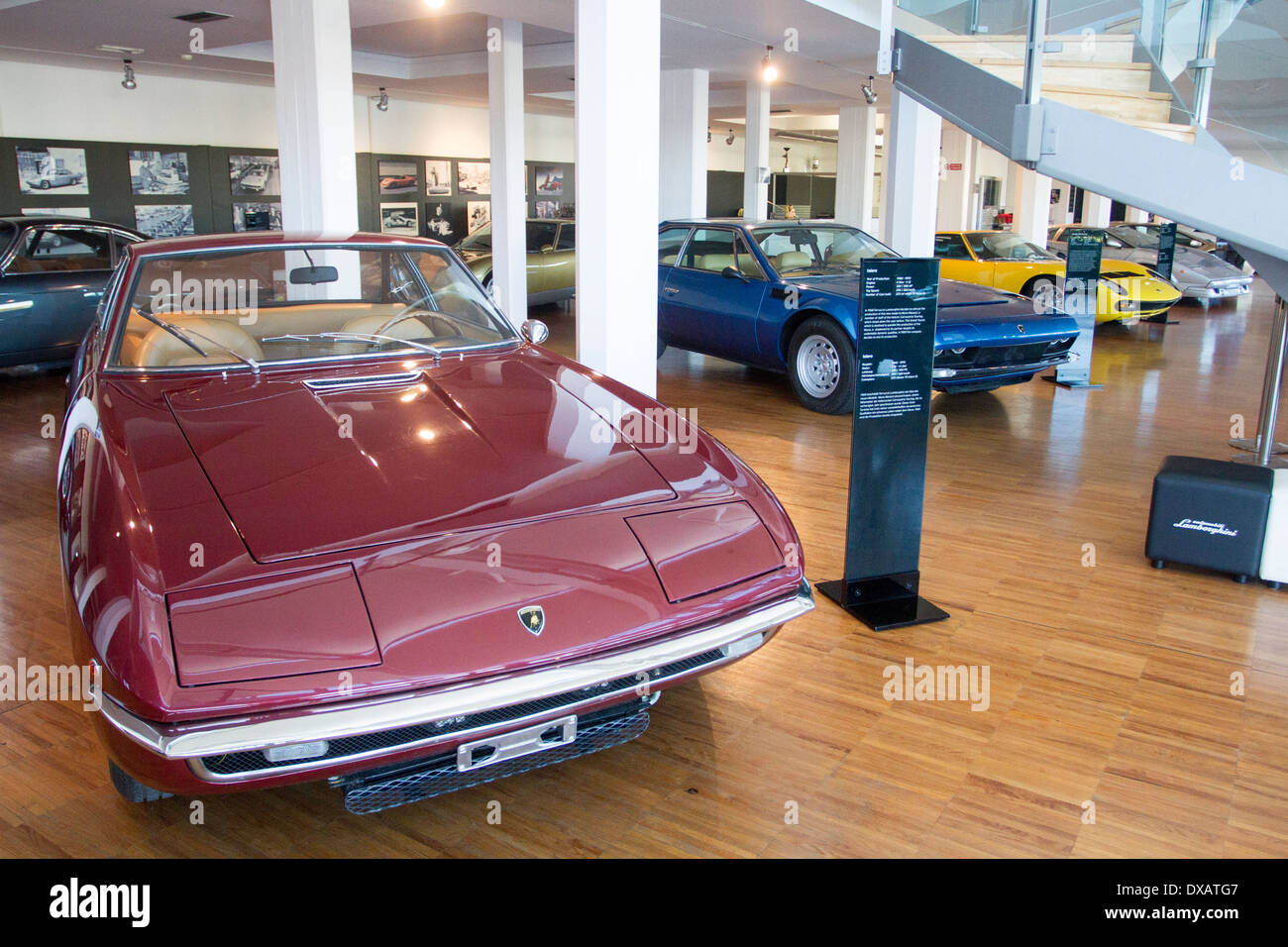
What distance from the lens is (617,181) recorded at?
472 cm

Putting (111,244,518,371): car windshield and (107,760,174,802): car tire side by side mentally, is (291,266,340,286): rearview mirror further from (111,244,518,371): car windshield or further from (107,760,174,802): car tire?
(107,760,174,802): car tire

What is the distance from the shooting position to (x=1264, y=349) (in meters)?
10.2

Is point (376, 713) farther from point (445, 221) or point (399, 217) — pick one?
point (445, 221)

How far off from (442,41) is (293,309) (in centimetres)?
955

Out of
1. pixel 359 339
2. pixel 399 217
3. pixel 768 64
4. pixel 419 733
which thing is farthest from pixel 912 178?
pixel 399 217

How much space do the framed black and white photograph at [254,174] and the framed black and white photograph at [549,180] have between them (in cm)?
567

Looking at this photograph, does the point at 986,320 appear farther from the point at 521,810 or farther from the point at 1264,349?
the point at 1264,349

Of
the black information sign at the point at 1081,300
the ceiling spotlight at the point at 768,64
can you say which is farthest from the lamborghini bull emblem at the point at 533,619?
the ceiling spotlight at the point at 768,64

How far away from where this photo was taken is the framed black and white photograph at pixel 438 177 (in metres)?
16.8

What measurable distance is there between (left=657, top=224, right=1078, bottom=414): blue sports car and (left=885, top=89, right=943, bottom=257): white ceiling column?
1.45 metres

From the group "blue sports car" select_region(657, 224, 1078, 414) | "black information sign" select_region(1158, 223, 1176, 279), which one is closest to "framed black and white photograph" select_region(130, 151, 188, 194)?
"blue sports car" select_region(657, 224, 1078, 414)

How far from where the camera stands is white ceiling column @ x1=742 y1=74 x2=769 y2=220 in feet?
44.7
